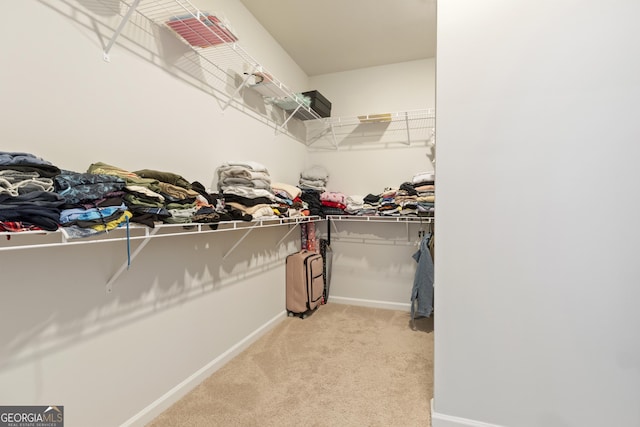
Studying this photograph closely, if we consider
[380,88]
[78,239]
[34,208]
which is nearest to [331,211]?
[380,88]

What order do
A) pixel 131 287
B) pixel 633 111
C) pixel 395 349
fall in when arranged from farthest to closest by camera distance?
pixel 395 349, pixel 131 287, pixel 633 111

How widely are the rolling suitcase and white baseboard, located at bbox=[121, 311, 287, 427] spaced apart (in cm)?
49

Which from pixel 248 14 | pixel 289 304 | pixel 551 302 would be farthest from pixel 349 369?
pixel 248 14

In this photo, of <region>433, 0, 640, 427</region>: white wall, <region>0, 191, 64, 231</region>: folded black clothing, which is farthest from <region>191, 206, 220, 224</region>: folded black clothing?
<region>433, 0, 640, 427</region>: white wall

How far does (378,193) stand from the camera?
3.50 m

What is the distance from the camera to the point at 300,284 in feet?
10.0

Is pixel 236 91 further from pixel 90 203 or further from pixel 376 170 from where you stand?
pixel 376 170

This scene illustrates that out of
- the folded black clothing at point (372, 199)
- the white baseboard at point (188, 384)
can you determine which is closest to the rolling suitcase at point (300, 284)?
the white baseboard at point (188, 384)

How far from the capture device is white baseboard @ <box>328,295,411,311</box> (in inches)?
132

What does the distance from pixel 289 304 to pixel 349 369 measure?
1.10m

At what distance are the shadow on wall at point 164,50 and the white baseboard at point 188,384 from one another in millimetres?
1759

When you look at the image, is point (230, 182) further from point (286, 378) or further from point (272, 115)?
point (286, 378)

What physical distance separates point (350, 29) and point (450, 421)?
9.98 feet

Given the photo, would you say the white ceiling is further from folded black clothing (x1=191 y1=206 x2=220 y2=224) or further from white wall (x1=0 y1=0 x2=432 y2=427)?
folded black clothing (x1=191 y1=206 x2=220 y2=224)
